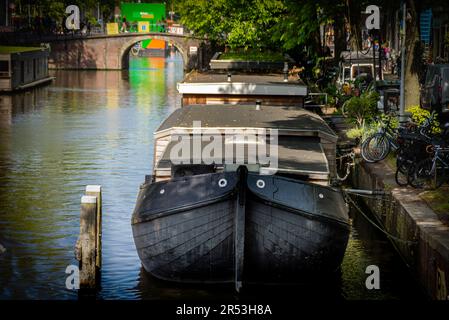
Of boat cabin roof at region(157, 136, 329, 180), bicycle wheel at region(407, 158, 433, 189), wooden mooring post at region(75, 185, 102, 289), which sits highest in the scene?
boat cabin roof at region(157, 136, 329, 180)

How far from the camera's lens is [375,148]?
84.4 feet

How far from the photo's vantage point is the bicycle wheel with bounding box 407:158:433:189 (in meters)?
21.5

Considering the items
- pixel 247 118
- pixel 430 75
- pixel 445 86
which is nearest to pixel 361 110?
pixel 445 86

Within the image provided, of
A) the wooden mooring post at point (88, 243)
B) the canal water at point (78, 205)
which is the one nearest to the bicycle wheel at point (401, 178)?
the canal water at point (78, 205)

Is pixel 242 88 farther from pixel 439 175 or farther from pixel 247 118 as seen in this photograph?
pixel 439 175

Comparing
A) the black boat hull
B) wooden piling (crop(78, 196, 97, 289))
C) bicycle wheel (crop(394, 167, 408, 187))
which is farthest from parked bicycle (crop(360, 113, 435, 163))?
wooden piling (crop(78, 196, 97, 289))

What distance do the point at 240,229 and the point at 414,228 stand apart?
309 cm

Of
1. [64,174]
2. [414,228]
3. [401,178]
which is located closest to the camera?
[414,228]

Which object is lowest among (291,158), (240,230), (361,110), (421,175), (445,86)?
(240,230)

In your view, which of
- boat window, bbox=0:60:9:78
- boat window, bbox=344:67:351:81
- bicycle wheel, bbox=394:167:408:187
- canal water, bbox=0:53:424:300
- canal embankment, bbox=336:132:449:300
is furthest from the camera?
boat window, bbox=0:60:9:78

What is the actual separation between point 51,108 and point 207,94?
26207mm

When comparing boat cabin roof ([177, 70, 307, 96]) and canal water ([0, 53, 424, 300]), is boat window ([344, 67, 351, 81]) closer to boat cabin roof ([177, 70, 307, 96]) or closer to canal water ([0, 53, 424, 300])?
canal water ([0, 53, 424, 300])

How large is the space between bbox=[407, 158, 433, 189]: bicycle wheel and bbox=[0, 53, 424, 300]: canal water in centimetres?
148
